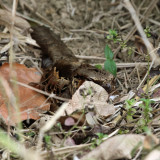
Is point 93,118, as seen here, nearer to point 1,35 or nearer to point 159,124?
point 159,124

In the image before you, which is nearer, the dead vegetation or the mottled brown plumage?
the dead vegetation

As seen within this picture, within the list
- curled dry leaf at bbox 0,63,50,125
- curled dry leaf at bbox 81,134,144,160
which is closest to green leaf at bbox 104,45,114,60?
curled dry leaf at bbox 0,63,50,125

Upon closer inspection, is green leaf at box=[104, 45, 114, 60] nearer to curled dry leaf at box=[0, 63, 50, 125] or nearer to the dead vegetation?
the dead vegetation

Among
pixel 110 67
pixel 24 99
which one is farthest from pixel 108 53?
pixel 24 99

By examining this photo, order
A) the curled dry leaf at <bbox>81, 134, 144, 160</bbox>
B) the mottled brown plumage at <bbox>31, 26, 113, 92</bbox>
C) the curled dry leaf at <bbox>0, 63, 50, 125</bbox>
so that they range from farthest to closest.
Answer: the mottled brown plumage at <bbox>31, 26, 113, 92</bbox>
the curled dry leaf at <bbox>0, 63, 50, 125</bbox>
the curled dry leaf at <bbox>81, 134, 144, 160</bbox>

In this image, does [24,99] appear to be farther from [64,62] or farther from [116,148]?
[116,148]

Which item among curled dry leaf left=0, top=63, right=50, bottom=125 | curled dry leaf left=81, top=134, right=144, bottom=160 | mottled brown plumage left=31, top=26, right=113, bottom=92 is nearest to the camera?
curled dry leaf left=81, top=134, right=144, bottom=160

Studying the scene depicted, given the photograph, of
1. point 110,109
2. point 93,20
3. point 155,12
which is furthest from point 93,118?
point 155,12
